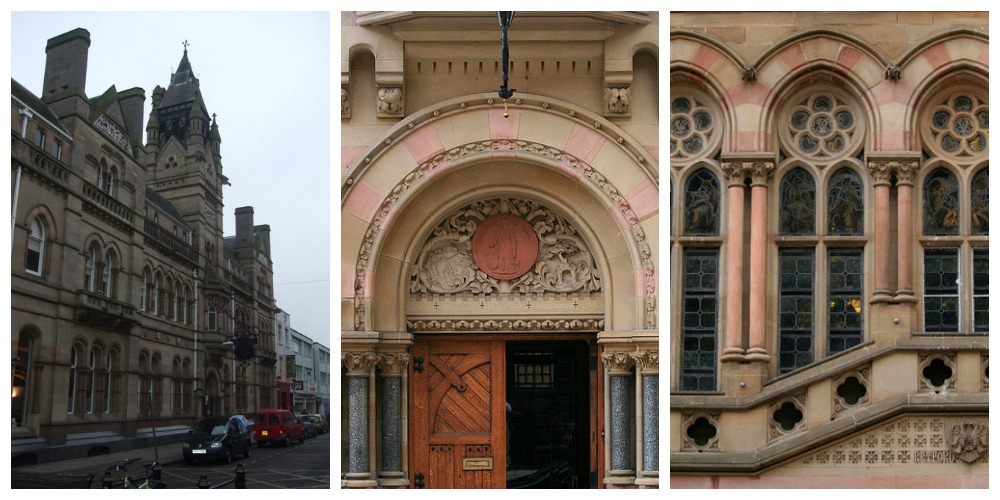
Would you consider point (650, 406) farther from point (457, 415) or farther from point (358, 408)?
point (358, 408)

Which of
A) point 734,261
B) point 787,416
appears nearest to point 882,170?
point 734,261

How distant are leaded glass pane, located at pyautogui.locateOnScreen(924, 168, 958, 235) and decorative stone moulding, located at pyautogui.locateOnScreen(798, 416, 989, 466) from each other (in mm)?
1206

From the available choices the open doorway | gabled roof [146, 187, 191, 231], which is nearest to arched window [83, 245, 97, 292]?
gabled roof [146, 187, 191, 231]

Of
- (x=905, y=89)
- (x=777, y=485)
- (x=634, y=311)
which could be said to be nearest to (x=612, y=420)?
(x=634, y=311)

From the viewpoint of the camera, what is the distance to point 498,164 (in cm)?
791

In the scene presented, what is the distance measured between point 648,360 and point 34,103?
409cm

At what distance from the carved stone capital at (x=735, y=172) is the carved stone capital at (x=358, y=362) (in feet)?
8.25

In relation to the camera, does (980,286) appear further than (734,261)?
Yes

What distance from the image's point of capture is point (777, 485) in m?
7.10

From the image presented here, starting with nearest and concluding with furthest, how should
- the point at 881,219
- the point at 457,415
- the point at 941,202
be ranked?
the point at 881,219
the point at 941,202
the point at 457,415

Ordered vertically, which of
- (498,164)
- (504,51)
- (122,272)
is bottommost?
(122,272)

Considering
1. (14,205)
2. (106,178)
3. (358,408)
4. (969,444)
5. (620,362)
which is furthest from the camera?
(620,362)

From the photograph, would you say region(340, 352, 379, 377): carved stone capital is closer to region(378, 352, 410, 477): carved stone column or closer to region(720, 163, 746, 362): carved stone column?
region(378, 352, 410, 477): carved stone column

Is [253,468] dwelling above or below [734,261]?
below
